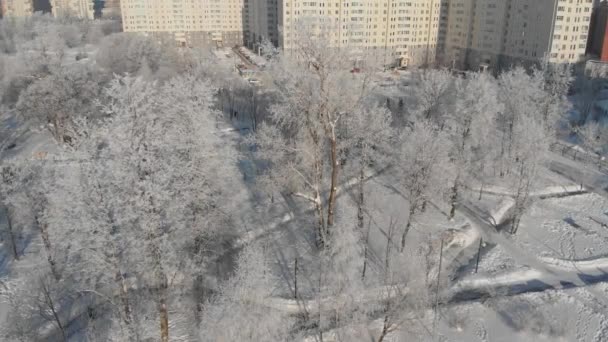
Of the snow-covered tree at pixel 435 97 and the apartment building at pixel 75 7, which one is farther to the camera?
the apartment building at pixel 75 7

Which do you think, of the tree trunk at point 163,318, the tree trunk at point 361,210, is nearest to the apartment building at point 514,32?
the tree trunk at point 361,210

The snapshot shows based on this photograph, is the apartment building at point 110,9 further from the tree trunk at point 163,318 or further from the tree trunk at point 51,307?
the tree trunk at point 163,318

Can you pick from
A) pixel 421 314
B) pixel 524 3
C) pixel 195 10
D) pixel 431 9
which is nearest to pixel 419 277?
pixel 421 314

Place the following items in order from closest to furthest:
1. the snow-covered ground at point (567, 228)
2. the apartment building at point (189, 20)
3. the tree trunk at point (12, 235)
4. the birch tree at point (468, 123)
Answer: the tree trunk at point (12, 235), the snow-covered ground at point (567, 228), the birch tree at point (468, 123), the apartment building at point (189, 20)

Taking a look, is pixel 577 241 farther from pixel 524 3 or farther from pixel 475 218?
pixel 524 3

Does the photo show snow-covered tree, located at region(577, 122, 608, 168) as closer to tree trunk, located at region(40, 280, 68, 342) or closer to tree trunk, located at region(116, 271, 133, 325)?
tree trunk, located at region(116, 271, 133, 325)

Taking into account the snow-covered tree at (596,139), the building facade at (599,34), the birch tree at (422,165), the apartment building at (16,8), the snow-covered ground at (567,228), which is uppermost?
the apartment building at (16,8)
